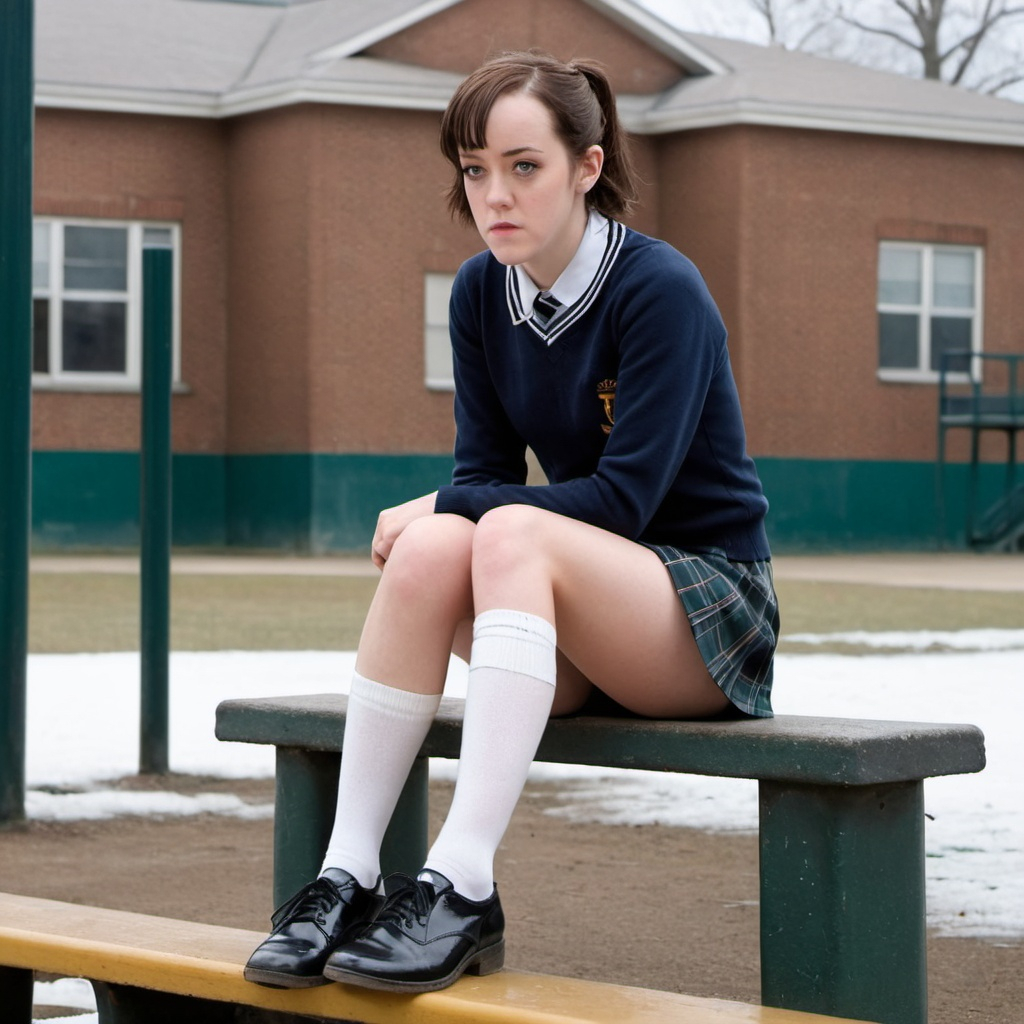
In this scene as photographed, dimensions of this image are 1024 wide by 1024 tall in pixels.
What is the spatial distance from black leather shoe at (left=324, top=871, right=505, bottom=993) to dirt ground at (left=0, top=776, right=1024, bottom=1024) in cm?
107

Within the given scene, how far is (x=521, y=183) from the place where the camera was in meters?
3.11

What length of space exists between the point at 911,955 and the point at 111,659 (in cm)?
705

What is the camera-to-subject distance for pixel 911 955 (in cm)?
285

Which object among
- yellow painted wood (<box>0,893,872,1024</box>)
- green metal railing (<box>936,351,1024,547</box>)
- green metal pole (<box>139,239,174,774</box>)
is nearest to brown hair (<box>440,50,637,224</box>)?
yellow painted wood (<box>0,893,872,1024</box>)

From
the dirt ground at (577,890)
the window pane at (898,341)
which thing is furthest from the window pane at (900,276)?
the dirt ground at (577,890)

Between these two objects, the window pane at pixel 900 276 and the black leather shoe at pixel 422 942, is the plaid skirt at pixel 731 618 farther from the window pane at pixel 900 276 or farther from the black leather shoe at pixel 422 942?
the window pane at pixel 900 276

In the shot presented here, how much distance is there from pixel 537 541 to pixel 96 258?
66.7ft

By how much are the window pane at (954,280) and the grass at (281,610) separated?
826 centimetres

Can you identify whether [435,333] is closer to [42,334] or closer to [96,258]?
[96,258]

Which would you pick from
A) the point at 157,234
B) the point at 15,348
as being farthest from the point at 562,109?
the point at 157,234

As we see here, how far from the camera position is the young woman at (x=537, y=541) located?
2762mm

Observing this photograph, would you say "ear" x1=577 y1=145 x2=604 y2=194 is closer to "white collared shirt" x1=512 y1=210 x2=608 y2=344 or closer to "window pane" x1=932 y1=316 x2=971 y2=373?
"white collared shirt" x1=512 y1=210 x2=608 y2=344

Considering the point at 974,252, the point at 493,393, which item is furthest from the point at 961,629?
the point at 974,252

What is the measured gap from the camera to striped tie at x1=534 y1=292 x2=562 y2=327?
3.18 metres
